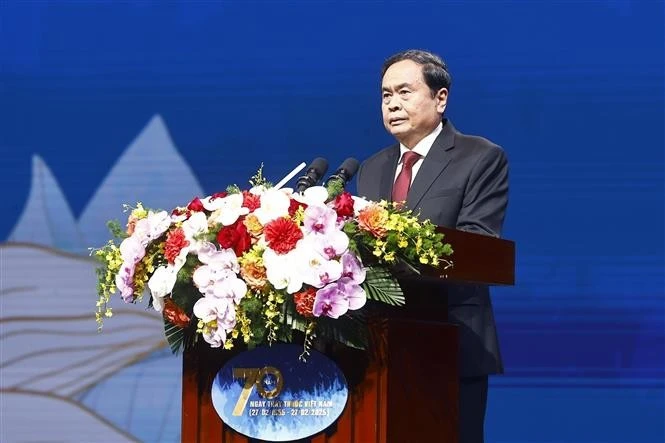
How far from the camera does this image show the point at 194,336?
2.31m

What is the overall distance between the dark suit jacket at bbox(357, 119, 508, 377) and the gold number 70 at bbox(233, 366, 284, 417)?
482mm

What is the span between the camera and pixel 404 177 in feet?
9.13

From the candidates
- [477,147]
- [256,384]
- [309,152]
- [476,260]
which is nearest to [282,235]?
[256,384]

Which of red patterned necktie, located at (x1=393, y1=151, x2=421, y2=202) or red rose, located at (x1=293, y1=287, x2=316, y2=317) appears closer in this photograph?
red rose, located at (x1=293, y1=287, x2=316, y2=317)

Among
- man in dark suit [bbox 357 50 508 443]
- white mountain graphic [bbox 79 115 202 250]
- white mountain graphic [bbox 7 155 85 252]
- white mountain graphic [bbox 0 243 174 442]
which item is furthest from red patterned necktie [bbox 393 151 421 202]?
white mountain graphic [bbox 7 155 85 252]

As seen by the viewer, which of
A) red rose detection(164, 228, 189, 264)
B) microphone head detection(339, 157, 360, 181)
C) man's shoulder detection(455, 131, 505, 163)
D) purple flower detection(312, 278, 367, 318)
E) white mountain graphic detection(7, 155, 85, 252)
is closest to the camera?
purple flower detection(312, 278, 367, 318)

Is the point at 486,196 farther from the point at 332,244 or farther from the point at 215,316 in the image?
the point at 215,316

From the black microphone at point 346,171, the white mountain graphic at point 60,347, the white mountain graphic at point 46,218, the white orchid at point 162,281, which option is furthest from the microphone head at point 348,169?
the white mountain graphic at point 46,218

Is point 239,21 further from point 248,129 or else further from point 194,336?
point 194,336

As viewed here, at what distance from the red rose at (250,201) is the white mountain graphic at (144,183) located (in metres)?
1.63

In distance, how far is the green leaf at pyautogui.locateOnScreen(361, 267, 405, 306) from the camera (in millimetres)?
2152

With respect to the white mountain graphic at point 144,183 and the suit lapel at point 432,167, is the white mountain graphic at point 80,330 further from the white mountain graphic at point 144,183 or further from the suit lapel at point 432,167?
the suit lapel at point 432,167

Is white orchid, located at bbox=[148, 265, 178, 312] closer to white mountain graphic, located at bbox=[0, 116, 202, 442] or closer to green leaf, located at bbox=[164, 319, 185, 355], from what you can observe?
green leaf, located at bbox=[164, 319, 185, 355]

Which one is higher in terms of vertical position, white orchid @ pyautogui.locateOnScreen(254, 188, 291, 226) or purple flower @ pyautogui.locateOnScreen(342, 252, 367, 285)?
white orchid @ pyautogui.locateOnScreen(254, 188, 291, 226)
